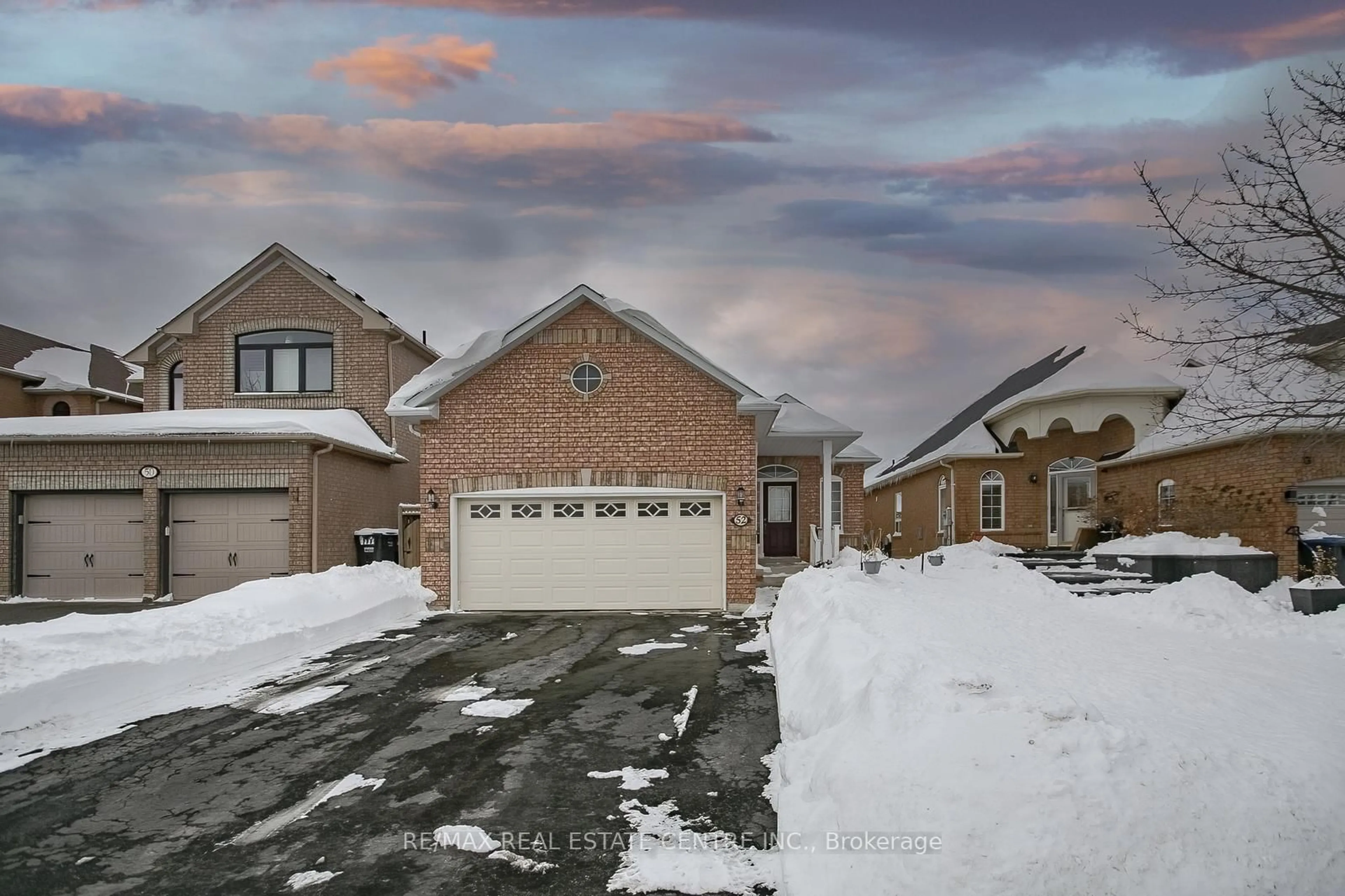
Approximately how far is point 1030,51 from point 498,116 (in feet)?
32.3

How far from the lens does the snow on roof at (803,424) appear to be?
17.6m

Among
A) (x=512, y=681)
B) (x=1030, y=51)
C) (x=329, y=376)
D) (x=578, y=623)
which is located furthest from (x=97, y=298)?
(x=1030, y=51)

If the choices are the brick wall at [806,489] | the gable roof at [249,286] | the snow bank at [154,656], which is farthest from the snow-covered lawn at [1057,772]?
the gable roof at [249,286]

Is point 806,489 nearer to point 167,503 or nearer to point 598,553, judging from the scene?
point 598,553

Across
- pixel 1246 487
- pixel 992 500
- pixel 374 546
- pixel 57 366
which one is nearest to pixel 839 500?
pixel 992 500

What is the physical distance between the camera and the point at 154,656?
27.4ft

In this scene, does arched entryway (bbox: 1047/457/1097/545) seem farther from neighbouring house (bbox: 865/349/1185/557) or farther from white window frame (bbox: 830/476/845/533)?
white window frame (bbox: 830/476/845/533)

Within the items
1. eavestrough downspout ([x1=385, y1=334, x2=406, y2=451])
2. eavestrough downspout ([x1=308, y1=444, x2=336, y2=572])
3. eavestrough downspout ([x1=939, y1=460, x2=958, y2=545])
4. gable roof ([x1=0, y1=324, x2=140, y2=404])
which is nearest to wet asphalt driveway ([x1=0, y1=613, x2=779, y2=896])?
eavestrough downspout ([x1=308, y1=444, x2=336, y2=572])

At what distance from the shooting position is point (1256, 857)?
3602 millimetres

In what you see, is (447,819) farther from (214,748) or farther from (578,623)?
(578,623)

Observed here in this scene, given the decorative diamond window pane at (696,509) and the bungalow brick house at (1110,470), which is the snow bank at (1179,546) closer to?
the bungalow brick house at (1110,470)

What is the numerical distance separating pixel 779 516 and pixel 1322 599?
1391cm

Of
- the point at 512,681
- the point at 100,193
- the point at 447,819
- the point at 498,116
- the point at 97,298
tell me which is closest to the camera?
the point at 447,819

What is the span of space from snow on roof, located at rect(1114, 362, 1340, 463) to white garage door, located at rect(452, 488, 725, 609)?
24.9ft
